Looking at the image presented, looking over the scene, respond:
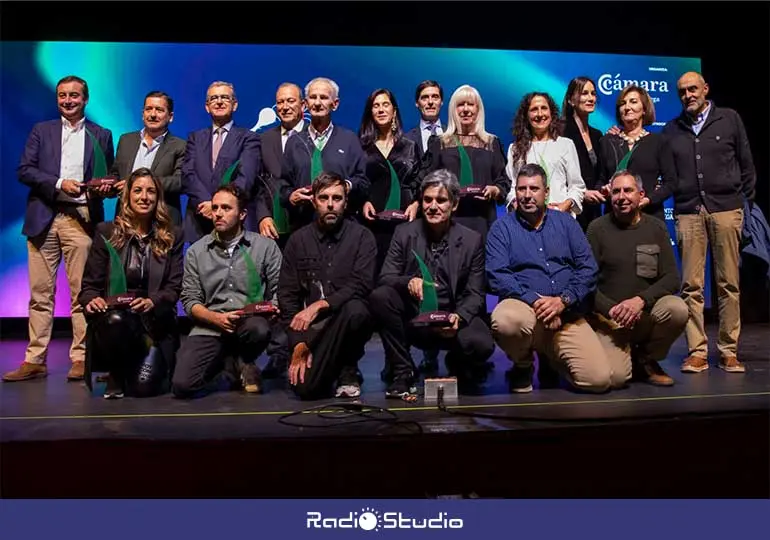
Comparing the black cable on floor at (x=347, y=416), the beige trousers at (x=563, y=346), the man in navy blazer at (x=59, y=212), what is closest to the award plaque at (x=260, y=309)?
the black cable on floor at (x=347, y=416)

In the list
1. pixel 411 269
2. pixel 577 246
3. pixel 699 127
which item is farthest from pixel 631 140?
pixel 411 269

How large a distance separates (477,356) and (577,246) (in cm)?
75

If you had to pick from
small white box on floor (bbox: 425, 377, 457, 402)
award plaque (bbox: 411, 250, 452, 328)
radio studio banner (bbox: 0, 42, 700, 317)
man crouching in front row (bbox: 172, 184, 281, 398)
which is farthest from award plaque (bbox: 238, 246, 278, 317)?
radio studio banner (bbox: 0, 42, 700, 317)

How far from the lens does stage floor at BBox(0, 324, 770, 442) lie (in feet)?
9.55

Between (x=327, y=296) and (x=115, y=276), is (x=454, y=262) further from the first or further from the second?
(x=115, y=276)

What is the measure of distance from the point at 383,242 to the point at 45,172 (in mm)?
1976

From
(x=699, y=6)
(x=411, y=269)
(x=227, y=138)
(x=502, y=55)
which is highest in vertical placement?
(x=699, y=6)

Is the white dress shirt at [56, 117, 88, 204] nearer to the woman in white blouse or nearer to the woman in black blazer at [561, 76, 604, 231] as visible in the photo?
the woman in white blouse

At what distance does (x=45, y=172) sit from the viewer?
4.29 metres

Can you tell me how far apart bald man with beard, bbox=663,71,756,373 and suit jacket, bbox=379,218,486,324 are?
4.49 ft

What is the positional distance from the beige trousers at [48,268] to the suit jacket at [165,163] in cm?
42

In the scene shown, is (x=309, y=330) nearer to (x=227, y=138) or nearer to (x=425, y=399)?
(x=425, y=399)

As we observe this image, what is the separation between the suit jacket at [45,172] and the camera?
424 centimetres

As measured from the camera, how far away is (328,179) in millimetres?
3652
